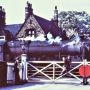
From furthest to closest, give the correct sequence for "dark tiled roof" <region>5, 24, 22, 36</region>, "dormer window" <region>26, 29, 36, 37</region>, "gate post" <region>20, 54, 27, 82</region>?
"dark tiled roof" <region>5, 24, 22, 36</region>
"dormer window" <region>26, 29, 36, 37</region>
"gate post" <region>20, 54, 27, 82</region>

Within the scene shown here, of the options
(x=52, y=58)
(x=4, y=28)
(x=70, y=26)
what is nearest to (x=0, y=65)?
(x=52, y=58)

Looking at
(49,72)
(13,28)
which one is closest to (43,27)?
(13,28)

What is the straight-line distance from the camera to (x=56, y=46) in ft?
79.6

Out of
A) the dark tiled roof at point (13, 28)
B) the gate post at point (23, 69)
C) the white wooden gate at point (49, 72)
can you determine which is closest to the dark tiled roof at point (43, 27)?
the dark tiled roof at point (13, 28)

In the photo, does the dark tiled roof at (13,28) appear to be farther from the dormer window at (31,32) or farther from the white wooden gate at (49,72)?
the white wooden gate at (49,72)

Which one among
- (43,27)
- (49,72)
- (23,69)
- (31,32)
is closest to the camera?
(23,69)

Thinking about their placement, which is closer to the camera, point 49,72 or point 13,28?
point 49,72

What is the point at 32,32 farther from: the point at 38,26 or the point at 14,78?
the point at 14,78

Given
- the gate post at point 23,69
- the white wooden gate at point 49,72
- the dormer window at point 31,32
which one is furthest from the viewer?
the dormer window at point 31,32

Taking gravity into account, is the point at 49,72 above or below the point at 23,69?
below

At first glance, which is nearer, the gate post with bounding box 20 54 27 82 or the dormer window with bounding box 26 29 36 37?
the gate post with bounding box 20 54 27 82

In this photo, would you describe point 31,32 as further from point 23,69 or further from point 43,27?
point 23,69

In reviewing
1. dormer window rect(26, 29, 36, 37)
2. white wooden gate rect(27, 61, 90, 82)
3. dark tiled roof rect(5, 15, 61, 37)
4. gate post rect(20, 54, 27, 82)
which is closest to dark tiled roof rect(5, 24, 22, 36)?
dark tiled roof rect(5, 15, 61, 37)

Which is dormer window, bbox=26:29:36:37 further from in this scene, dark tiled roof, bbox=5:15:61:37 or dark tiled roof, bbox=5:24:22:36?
dark tiled roof, bbox=5:24:22:36
